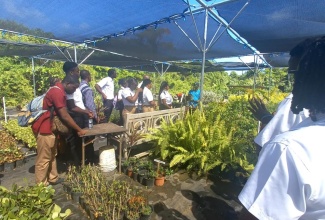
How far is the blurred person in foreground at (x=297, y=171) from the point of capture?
0.85m

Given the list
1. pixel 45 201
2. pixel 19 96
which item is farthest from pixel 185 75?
pixel 45 201

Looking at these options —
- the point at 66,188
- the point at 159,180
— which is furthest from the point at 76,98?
the point at 159,180

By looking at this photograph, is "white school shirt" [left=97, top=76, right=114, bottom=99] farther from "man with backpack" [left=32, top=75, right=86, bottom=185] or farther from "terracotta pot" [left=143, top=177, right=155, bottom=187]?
"terracotta pot" [left=143, top=177, right=155, bottom=187]

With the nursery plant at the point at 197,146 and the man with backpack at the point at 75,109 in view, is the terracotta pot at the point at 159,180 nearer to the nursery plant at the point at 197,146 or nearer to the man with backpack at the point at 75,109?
the nursery plant at the point at 197,146

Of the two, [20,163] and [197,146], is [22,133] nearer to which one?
[20,163]

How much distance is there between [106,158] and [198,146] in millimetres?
1805

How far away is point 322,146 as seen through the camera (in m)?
0.88

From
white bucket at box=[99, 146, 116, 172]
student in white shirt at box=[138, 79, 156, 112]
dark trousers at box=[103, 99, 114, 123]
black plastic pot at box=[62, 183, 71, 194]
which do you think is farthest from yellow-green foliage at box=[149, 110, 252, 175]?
dark trousers at box=[103, 99, 114, 123]

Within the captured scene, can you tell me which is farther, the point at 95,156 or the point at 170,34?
the point at 170,34

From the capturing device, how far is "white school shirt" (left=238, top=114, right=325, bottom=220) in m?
0.85

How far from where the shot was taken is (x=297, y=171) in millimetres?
855

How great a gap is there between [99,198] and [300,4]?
5227 millimetres

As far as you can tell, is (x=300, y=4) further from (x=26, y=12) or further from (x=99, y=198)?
(x=26, y=12)

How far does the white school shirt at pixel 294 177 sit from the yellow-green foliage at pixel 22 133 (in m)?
5.82
